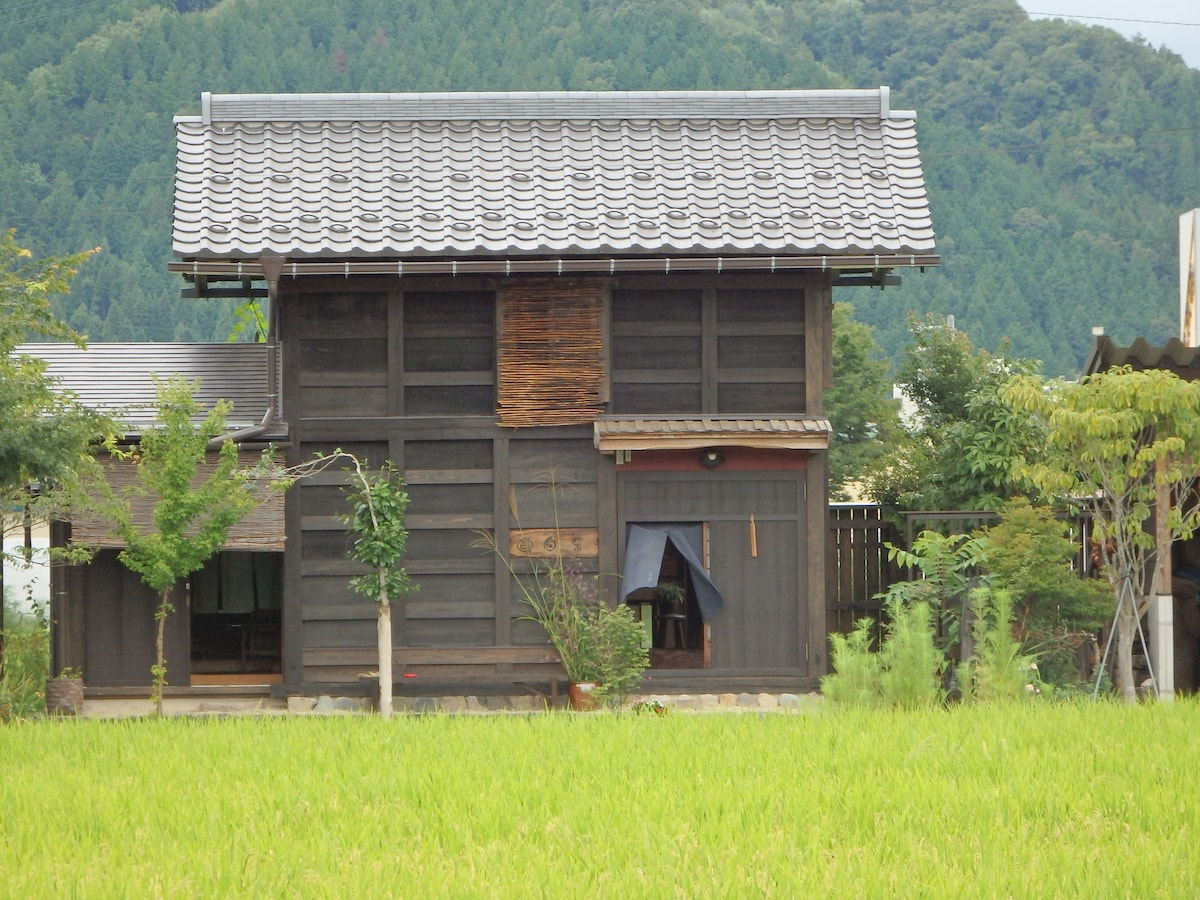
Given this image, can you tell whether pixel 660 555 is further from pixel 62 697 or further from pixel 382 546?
pixel 62 697

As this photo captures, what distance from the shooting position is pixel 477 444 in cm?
1574

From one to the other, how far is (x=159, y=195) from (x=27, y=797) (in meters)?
59.7

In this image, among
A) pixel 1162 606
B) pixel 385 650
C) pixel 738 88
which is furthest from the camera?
pixel 738 88

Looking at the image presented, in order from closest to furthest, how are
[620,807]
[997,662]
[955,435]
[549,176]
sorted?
[620,807]
[997,662]
[549,176]
[955,435]

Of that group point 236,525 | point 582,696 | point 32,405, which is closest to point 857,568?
point 582,696

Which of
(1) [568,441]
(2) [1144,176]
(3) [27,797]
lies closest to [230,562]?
(1) [568,441]

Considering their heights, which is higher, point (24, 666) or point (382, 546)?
point (382, 546)

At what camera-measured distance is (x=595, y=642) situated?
1488cm

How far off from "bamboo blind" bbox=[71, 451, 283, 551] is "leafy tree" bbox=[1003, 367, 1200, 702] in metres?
7.25

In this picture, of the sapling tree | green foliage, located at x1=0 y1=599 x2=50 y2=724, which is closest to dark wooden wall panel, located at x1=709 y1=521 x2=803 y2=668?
the sapling tree

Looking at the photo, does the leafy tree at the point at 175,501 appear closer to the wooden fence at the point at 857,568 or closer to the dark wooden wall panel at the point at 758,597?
the dark wooden wall panel at the point at 758,597

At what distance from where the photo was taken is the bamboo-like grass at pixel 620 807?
7.04m

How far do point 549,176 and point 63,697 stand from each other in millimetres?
7274

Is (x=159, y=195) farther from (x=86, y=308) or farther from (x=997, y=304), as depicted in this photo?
(x=997, y=304)
